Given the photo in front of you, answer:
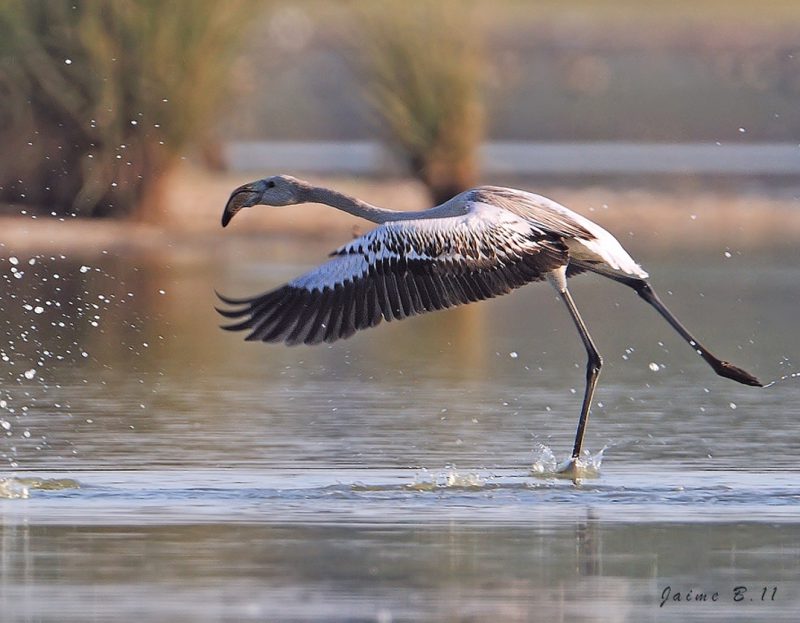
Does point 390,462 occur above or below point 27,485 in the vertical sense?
above

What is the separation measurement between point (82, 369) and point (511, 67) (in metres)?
19.3

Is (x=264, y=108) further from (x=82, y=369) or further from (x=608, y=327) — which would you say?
(x=82, y=369)

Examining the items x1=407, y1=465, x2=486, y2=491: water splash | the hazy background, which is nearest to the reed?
the hazy background

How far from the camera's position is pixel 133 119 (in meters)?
20.0

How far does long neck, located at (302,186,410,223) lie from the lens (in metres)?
10.4

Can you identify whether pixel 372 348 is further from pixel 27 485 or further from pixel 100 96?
pixel 100 96

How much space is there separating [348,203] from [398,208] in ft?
35.8

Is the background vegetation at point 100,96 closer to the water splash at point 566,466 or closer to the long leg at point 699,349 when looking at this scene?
the long leg at point 699,349

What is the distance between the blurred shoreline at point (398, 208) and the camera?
778 inches

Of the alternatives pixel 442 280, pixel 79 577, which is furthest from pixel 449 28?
pixel 79 577

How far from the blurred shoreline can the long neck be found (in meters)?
8.36

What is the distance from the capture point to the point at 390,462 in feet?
32.3

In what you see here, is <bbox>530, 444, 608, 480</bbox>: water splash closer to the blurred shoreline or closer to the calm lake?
the calm lake

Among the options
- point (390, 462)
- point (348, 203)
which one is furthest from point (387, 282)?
point (348, 203)
